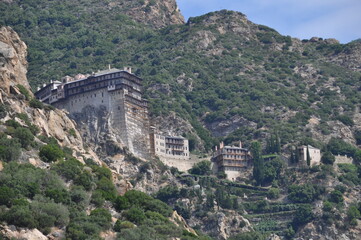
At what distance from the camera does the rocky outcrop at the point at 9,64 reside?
94.4 metres

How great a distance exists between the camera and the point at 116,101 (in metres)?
136

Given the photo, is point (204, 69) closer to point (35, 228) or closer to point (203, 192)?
point (203, 192)

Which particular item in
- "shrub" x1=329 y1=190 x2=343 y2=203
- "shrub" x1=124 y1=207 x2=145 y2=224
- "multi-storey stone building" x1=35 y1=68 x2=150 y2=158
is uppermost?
"multi-storey stone building" x1=35 y1=68 x2=150 y2=158

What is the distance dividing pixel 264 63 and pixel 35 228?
433ft

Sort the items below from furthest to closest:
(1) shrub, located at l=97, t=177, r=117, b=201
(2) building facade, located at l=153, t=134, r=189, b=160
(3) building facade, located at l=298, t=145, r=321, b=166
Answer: (3) building facade, located at l=298, t=145, r=321, b=166 → (2) building facade, located at l=153, t=134, r=189, b=160 → (1) shrub, located at l=97, t=177, r=117, b=201

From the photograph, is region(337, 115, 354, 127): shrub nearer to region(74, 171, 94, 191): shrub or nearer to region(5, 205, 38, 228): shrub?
region(74, 171, 94, 191): shrub

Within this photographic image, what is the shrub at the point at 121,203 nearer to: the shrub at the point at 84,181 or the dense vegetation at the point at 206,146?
the dense vegetation at the point at 206,146

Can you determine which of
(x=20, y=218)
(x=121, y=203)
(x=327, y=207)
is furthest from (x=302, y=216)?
(x=20, y=218)

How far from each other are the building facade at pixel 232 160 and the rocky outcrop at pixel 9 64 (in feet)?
145

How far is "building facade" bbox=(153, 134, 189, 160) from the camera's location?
466 feet

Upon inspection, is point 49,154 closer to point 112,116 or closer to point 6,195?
point 6,195

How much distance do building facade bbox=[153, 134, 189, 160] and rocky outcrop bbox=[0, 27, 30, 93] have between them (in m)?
34.6

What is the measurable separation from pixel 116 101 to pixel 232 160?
71.5ft

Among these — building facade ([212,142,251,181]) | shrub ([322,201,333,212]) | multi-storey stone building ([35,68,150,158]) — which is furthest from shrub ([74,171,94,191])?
building facade ([212,142,251,181])
